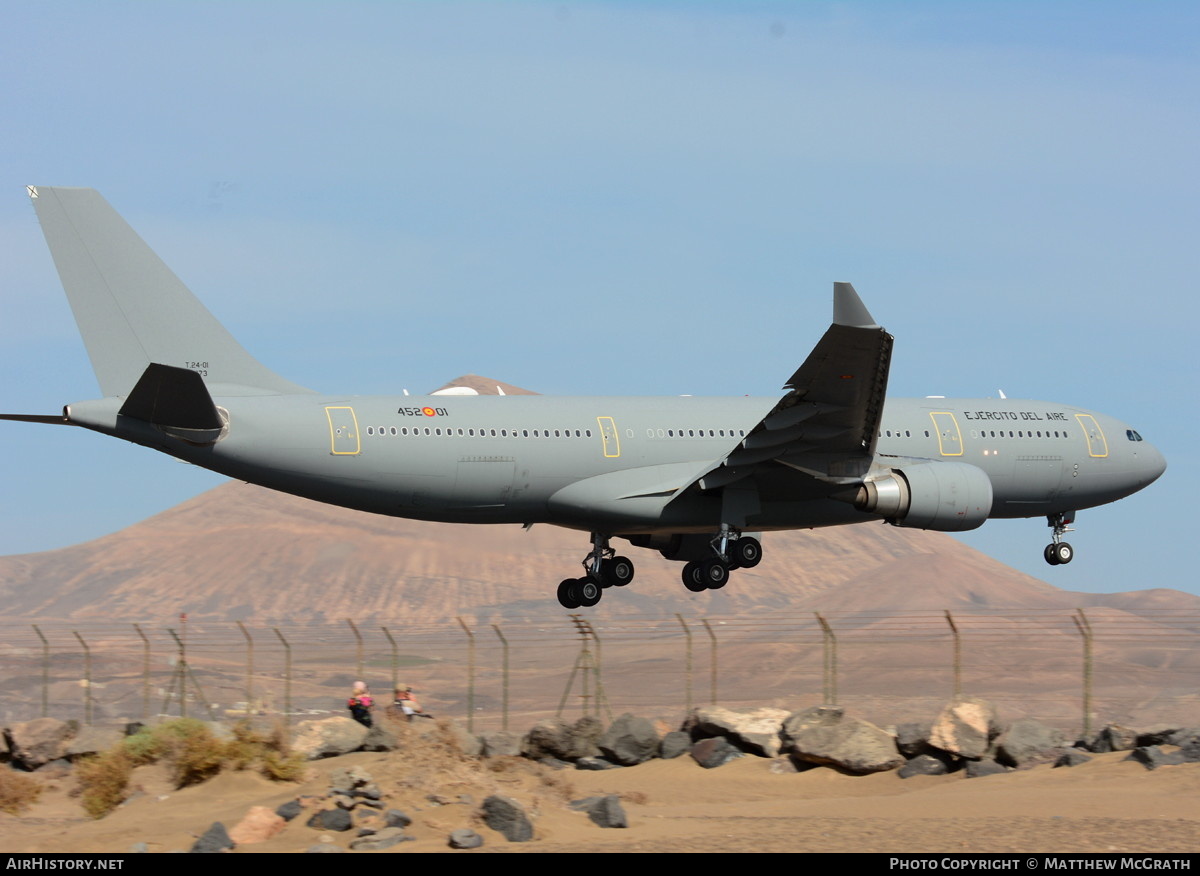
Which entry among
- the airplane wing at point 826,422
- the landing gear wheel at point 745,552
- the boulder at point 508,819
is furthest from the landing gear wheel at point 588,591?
the boulder at point 508,819

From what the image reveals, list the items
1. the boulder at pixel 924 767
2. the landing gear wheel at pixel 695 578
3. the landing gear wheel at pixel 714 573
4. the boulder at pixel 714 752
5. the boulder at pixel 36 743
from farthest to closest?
the landing gear wheel at pixel 695 578, the landing gear wheel at pixel 714 573, the boulder at pixel 36 743, the boulder at pixel 714 752, the boulder at pixel 924 767

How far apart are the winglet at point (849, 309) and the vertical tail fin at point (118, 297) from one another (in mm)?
13199

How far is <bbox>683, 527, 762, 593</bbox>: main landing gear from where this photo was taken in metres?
38.2

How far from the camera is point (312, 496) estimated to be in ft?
116

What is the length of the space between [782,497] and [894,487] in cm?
281

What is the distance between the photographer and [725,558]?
38.5 meters

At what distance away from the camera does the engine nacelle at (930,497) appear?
36.9 meters

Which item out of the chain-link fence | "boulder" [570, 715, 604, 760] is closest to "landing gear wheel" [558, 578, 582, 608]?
"boulder" [570, 715, 604, 760]

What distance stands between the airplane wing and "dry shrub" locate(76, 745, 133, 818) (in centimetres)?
1442

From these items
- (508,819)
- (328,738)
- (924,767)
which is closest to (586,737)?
(328,738)

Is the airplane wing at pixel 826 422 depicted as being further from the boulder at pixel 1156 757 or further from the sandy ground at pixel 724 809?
the boulder at pixel 1156 757

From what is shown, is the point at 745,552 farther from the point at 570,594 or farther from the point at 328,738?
the point at 328,738

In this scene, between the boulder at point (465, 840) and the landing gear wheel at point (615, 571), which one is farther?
the landing gear wheel at point (615, 571)
